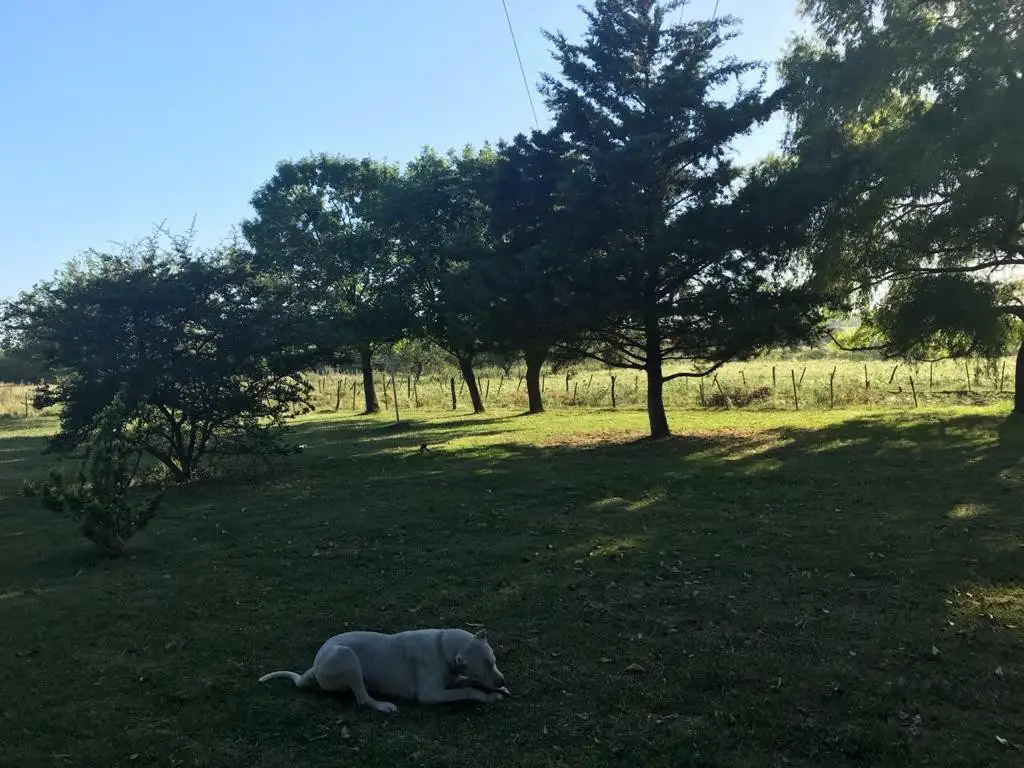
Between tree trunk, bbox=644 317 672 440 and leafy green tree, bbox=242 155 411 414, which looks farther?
leafy green tree, bbox=242 155 411 414

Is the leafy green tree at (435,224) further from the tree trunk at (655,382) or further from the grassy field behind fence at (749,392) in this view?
the tree trunk at (655,382)

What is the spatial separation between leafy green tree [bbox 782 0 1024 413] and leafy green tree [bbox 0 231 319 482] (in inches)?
472

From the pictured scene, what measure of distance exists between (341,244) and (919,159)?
21.0 m

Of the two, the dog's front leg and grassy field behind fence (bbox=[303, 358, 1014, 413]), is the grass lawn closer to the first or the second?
the dog's front leg

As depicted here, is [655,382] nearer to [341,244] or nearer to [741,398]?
[741,398]

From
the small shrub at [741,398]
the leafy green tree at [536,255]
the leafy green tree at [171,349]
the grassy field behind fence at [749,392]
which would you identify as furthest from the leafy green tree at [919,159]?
the leafy green tree at [171,349]

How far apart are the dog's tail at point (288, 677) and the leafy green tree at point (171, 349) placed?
9.25 meters

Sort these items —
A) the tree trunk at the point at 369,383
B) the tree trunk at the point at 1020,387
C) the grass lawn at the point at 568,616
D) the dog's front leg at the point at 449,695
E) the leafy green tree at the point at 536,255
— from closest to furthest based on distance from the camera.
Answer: the grass lawn at the point at 568,616
the dog's front leg at the point at 449,695
the leafy green tree at the point at 536,255
the tree trunk at the point at 1020,387
the tree trunk at the point at 369,383

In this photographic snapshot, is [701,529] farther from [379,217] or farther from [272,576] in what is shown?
[379,217]

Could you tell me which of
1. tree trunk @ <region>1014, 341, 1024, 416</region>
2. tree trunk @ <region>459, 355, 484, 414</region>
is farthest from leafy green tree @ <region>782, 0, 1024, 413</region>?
tree trunk @ <region>459, 355, 484, 414</region>

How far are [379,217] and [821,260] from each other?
16817 millimetres

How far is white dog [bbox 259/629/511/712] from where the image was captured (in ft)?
14.5

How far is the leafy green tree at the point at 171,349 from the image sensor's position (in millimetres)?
13250

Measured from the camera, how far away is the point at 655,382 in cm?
1777
